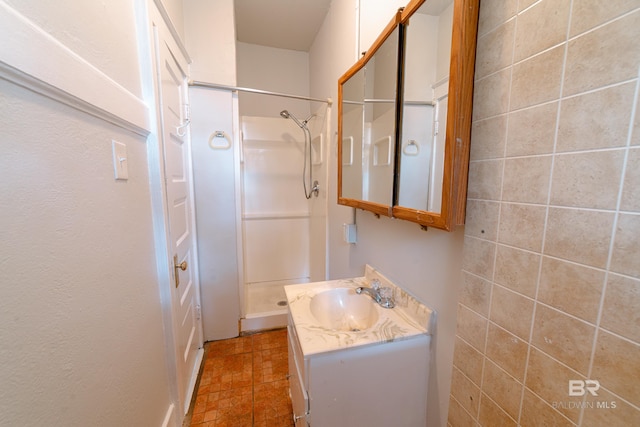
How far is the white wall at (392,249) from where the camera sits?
885 millimetres

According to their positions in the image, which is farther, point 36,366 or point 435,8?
point 435,8

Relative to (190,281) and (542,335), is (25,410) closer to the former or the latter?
(542,335)

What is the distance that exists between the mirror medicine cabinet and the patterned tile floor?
4.38 ft

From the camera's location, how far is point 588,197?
1.57ft

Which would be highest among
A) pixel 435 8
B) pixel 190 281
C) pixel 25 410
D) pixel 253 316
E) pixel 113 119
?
pixel 435 8

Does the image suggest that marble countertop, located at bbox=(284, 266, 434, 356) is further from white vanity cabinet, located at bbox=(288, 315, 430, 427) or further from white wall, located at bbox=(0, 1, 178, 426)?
white wall, located at bbox=(0, 1, 178, 426)

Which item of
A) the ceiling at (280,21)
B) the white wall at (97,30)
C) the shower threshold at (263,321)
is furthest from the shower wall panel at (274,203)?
the white wall at (97,30)

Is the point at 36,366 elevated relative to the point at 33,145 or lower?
lower

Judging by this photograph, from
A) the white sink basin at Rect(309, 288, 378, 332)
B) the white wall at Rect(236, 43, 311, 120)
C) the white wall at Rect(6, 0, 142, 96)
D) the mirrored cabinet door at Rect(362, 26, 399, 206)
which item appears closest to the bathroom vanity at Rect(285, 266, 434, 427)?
the white sink basin at Rect(309, 288, 378, 332)

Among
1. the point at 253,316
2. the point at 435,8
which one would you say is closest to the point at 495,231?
the point at 435,8

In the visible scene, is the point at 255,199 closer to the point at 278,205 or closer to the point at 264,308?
the point at 278,205

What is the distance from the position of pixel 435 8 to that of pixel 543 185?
0.68 m
